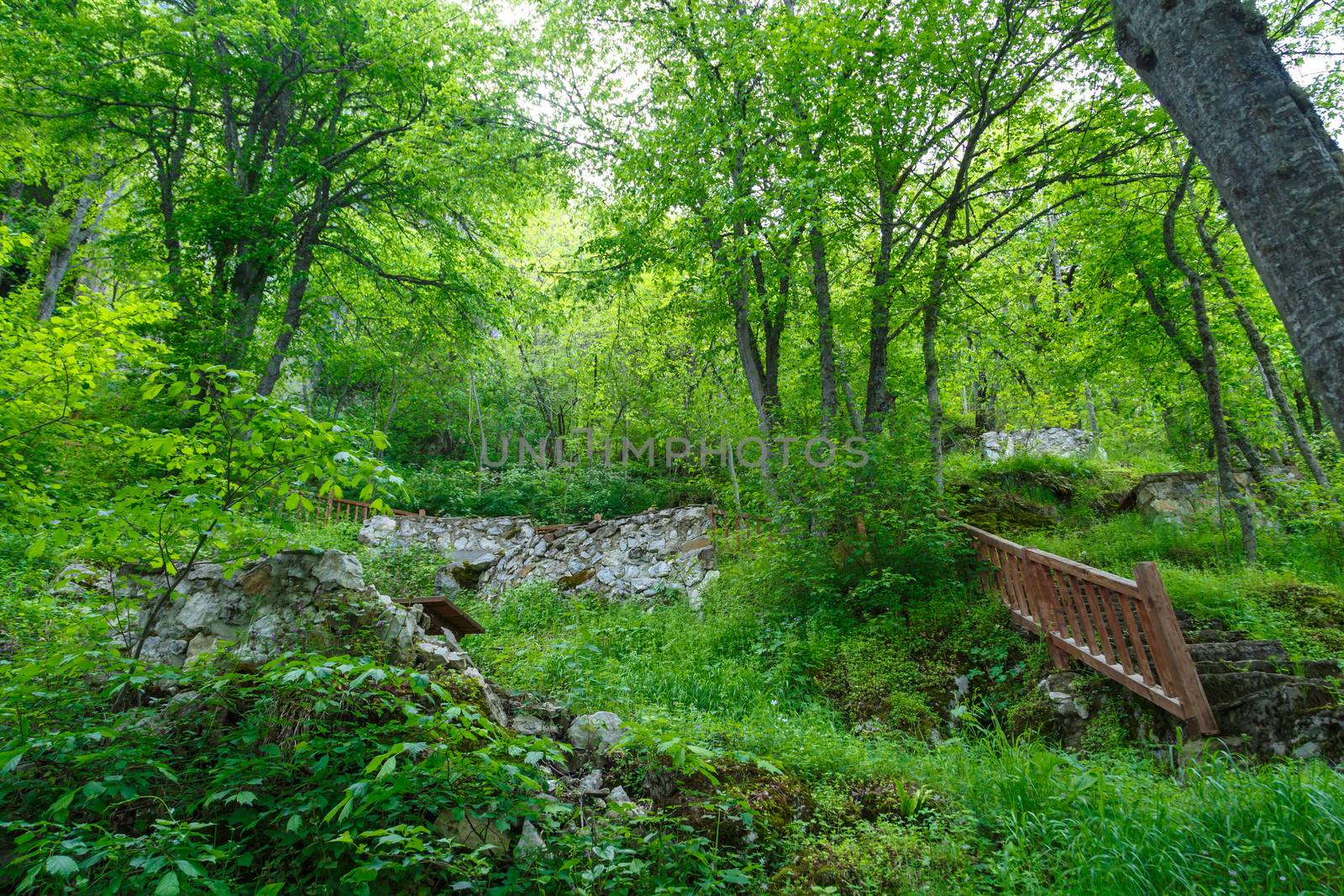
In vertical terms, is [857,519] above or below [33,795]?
above

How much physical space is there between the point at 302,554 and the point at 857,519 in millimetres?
5138

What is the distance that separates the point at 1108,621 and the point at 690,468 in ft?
27.0

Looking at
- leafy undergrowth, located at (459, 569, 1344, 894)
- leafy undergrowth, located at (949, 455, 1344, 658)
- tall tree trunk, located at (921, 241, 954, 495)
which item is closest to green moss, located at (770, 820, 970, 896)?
leafy undergrowth, located at (459, 569, 1344, 894)

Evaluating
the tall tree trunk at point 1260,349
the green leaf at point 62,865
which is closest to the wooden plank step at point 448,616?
the green leaf at point 62,865

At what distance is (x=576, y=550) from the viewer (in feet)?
36.0

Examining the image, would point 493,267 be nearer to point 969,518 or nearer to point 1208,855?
point 969,518

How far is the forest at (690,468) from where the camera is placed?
2371 millimetres

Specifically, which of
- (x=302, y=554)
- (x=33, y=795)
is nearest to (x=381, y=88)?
(x=302, y=554)

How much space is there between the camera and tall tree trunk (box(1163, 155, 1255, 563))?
6145 mm

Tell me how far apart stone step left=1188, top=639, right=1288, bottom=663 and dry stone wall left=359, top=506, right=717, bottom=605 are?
18.1ft

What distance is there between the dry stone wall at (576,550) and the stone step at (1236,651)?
5.53 m

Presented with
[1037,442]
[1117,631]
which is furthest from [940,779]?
[1037,442]

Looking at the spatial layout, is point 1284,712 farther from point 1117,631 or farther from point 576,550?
point 576,550

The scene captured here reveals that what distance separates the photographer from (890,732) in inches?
178
